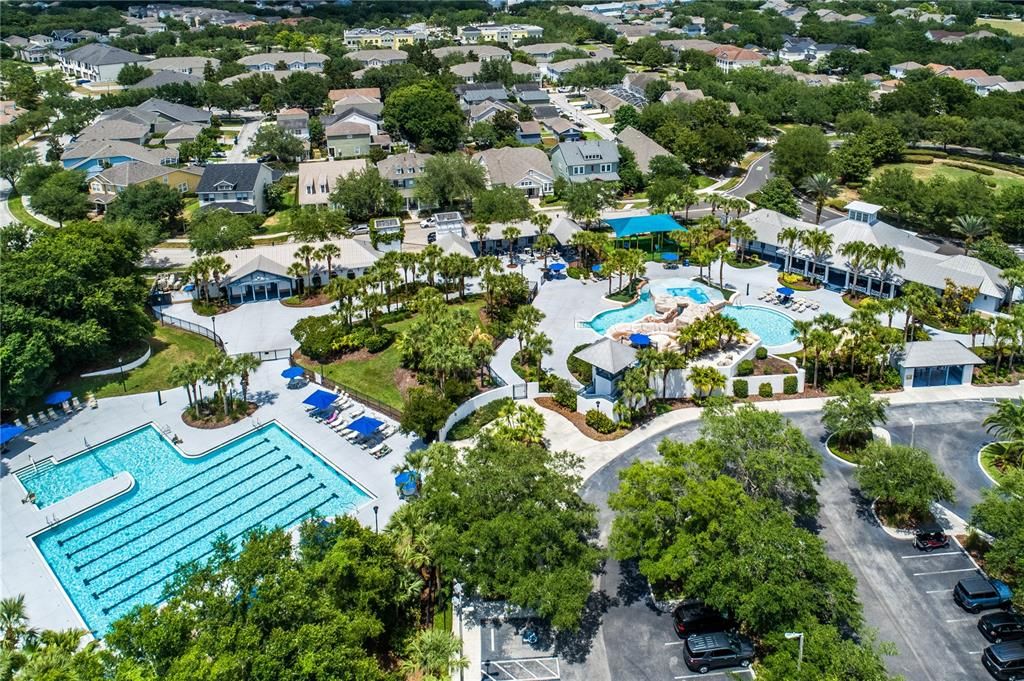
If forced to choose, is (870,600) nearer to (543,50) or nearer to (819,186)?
(819,186)

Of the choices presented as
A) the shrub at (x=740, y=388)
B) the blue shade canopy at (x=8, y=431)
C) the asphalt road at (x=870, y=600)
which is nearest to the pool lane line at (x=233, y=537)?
the asphalt road at (x=870, y=600)

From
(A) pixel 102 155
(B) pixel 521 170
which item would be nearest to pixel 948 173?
(B) pixel 521 170

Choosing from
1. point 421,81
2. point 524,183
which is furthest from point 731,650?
point 421,81

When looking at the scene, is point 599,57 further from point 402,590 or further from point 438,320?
point 402,590

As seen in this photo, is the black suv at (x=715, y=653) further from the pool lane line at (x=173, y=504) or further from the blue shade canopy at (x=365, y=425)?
the pool lane line at (x=173, y=504)

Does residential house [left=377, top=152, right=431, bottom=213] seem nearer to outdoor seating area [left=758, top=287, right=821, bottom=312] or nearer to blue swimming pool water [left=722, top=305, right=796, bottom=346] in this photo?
blue swimming pool water [left=722, top=305, right=796, bottom=346]

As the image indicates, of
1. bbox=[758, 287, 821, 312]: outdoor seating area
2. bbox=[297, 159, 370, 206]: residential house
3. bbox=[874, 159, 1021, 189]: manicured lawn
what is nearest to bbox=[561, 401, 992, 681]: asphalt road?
bbox=[758, 287, 821, 312]: outdoor seating area
